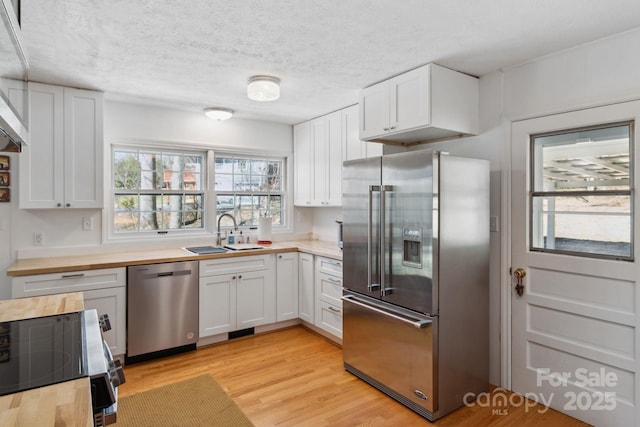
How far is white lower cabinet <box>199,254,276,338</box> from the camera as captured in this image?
3486mm

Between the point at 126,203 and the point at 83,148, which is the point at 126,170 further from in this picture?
the point at 83,148

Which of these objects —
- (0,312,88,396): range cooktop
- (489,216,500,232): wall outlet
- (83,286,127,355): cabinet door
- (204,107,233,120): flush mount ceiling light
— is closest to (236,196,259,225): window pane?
(204,107,233,120): flush mount ceiling light

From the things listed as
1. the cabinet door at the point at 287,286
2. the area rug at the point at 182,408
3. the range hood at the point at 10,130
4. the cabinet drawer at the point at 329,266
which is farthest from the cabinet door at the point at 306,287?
the range hood at the point at 10,130

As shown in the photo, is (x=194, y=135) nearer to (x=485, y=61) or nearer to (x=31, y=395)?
(x=485, y=61)

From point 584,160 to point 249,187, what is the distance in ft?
10.8

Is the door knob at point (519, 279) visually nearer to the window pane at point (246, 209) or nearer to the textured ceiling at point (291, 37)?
the textured ceiling at point (291, 37)

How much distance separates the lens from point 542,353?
99.1 inches

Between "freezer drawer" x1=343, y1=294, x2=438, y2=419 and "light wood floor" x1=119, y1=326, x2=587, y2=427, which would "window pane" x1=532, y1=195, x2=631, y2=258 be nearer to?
"freezer drawer" x1=343, y1=294, x2=438, y2=419

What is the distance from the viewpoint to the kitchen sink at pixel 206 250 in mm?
3574

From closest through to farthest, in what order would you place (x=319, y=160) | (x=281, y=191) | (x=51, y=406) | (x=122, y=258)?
(x=51, y=406) → (x=122, y=258) → (x=319, y=160) → (x=281, y=191)

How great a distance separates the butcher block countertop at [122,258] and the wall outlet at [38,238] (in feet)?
0.45

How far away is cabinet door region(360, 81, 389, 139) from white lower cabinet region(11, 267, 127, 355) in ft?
7.56

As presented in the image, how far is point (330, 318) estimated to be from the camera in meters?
3.55

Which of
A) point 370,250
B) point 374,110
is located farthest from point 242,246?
point 374,110
